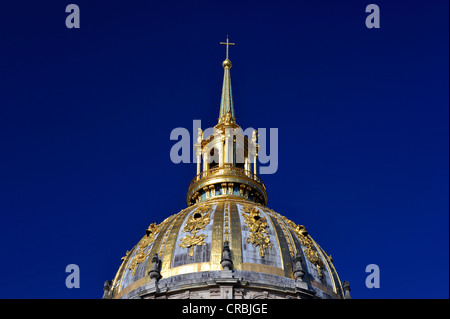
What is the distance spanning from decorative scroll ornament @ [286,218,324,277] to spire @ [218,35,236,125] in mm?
18464

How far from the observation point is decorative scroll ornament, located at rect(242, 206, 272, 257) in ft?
216

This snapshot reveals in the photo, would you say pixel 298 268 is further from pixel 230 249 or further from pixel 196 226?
pixel 196 226

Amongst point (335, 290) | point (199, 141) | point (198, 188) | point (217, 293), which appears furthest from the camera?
point (199, 141)

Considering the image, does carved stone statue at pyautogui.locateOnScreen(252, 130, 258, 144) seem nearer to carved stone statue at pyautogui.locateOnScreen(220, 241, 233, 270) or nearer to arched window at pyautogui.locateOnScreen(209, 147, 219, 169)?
arched window at pyautogui.locateOnScreen(209, 147, 219, 169)

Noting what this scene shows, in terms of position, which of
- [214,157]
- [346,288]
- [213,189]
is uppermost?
[214,157]

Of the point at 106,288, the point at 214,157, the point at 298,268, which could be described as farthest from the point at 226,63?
the point at 298,268

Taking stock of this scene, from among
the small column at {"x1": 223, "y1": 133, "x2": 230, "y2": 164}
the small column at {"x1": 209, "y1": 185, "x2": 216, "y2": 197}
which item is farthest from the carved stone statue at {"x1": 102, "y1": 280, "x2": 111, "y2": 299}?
the small column at {"x1": 223, "y1": 133, "x2": 230, "y2": 164}

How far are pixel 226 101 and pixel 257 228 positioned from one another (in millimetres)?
27468

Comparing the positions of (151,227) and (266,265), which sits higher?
(151,227)

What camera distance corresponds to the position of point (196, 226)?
67.9 m

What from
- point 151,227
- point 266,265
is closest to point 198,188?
point 151,227
